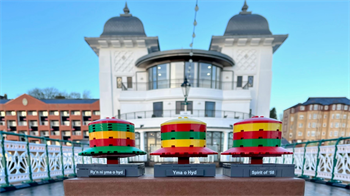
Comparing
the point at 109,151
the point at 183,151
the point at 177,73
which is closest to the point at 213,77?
the point at 177,73

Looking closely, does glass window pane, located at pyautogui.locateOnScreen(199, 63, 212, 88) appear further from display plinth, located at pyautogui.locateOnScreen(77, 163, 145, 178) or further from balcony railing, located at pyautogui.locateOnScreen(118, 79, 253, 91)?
display plinth, located at pyautogui.locateOnScreen(77, 163, 145, 178)

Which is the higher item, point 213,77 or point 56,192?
point 213,77

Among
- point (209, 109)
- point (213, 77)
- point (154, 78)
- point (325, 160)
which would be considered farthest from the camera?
point (154, 78)

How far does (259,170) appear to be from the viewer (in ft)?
6.72

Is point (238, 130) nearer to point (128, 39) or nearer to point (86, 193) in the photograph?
point (86, 193)

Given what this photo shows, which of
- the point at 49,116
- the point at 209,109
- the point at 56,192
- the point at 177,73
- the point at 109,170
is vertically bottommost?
the point at 49,116

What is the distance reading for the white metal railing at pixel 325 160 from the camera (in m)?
4.59

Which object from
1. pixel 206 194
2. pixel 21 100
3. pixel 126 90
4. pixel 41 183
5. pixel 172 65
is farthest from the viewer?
pixel 21 100

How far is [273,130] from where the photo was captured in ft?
6.66

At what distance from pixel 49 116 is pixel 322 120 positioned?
209 ft

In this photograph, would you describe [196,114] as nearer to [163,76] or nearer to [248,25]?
[163,76]

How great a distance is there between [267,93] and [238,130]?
14386 millimetres

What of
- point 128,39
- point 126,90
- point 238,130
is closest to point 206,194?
point 238,130

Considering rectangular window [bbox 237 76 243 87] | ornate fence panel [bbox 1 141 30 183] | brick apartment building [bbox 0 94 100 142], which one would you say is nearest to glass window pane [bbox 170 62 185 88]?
rectangular window [bbox 237 76 243 87]
